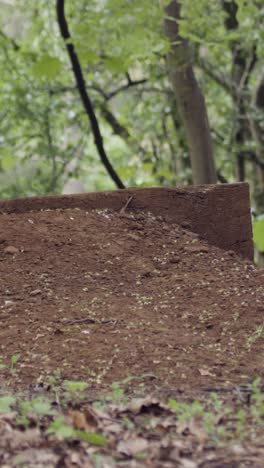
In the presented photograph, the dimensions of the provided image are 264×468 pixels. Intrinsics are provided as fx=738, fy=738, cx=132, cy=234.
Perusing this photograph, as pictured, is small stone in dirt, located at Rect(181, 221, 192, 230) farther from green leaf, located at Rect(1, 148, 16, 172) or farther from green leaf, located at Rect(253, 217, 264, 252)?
green leaf, located at Rect(1, 148, 16, 172)

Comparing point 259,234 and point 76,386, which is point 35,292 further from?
point 259,234

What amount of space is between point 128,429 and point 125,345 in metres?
0.70

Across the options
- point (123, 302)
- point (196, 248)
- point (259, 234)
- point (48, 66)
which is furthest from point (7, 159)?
point (259, 234)

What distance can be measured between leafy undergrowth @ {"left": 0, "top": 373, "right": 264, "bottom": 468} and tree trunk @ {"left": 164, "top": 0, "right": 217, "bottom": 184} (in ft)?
10.1

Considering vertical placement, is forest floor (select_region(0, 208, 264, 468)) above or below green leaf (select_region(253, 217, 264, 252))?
below

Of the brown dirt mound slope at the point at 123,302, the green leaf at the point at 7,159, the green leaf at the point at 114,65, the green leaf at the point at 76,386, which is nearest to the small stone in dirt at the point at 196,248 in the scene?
the brown dirt mound slope at the point at 123,302

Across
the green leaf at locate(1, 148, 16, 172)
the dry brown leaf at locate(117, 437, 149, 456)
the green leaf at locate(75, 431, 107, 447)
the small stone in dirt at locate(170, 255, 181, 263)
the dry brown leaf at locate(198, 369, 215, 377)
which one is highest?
the green leaf at locate(1, 148, 16, 172)

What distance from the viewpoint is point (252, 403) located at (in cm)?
232

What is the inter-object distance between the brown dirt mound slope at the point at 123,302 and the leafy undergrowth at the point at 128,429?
0.19 m

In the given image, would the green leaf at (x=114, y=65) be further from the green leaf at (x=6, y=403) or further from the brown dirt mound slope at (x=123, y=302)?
the green leaf at (x=6, y=403)

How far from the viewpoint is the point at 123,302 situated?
3.23 meters

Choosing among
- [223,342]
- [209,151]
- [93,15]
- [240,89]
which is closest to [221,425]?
[223,342]

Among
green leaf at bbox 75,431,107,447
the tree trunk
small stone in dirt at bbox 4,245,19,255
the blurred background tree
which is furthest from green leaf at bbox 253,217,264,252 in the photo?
the blurred background tree

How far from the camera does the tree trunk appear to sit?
5219 millimetres
